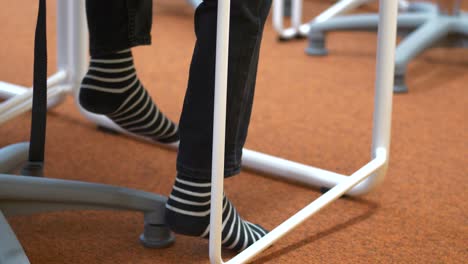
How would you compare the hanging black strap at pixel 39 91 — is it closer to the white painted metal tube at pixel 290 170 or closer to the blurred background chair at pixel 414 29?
the white painted metal tube at pixel 290 170

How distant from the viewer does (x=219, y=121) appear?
2.61 ft

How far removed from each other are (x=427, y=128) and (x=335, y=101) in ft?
0.78

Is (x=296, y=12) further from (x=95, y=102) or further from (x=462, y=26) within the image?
(x=95, y=102)

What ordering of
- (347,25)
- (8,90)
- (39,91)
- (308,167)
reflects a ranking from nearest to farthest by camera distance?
(39,91), (308,167), (8,90), (347,25)

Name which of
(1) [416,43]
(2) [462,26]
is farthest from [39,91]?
(2) [462,26]

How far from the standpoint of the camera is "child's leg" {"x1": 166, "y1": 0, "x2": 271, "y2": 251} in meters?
0.84

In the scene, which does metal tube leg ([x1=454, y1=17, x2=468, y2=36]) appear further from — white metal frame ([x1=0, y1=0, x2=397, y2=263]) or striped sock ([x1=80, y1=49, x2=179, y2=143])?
striped sock ([x1=80, y1=49, x2=179, y2=143])

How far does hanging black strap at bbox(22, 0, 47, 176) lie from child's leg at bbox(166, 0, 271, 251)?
0.17 m

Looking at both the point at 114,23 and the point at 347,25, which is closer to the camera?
the point at 114,23

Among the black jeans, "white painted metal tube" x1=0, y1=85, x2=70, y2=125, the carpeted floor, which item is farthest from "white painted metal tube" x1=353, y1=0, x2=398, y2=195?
"white painted metal tube" x1=0, y1=85, x2=70, y2=125

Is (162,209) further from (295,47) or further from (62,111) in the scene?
(295,47)

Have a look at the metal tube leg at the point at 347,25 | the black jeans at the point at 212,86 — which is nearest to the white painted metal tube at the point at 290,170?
the black jeans at the point at 212,86

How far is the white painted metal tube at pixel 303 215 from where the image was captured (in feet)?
3.00

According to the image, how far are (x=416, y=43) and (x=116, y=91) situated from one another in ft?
3.28
